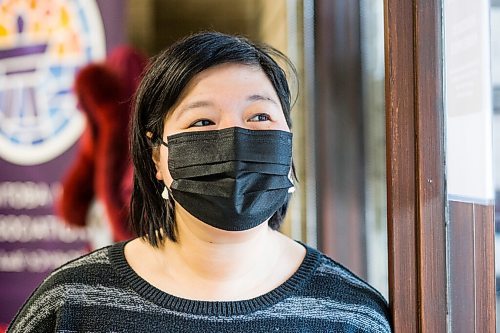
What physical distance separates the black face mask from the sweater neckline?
0.13 metres

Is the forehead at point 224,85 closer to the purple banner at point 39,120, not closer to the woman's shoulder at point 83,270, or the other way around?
the woman's shoulder at point 83,270

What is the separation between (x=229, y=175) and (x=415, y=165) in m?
0.33

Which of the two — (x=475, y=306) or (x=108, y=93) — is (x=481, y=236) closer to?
(x=475, y=306)

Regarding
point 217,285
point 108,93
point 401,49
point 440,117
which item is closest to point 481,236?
point 440,117

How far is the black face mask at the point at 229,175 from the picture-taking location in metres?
1.21

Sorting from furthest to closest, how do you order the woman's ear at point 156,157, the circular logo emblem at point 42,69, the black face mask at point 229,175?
the circular logo emblem at point 42,69 → the woman's ear at point 156,157 → the black face mask at point 229,175

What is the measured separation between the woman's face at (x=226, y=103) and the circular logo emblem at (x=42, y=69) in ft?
3.93

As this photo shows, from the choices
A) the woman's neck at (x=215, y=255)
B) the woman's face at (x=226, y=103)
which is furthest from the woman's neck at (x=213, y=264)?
the woman's face at (x=226, y=103)

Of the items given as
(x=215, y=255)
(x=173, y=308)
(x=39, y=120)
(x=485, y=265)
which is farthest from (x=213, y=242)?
(x=39, y=120)

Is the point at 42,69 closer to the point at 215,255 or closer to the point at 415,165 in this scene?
the point at 215,255

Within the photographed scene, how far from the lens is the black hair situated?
1.26 meters

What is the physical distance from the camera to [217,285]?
4.21 feet

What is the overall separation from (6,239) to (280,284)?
1.39 m

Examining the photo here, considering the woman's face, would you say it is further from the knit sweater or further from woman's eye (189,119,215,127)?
the knit sweater
